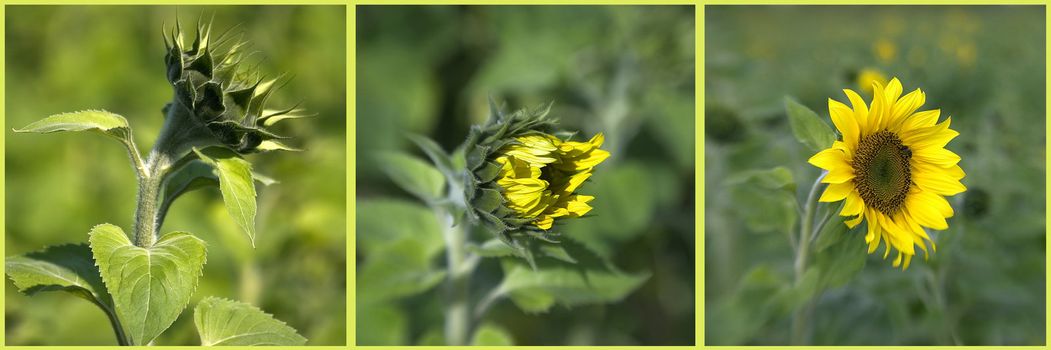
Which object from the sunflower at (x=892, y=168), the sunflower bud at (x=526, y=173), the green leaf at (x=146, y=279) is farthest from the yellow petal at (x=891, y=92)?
the green leaf at (x=146, y=279)

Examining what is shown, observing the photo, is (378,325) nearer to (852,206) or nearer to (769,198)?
(769,198)

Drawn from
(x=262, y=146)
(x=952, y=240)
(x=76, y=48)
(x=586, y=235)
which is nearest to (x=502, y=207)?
(x=262, y=146)

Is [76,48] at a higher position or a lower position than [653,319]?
higher

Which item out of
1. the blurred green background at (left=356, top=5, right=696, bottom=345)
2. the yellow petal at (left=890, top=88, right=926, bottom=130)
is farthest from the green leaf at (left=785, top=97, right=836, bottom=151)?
the blurred green background at (left=356, top=5, right=696, bottom=345)

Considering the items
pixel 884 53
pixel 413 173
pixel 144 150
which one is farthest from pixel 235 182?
pixel 884 53

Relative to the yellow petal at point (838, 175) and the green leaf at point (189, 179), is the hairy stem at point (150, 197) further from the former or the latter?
the yellow petal at point (838, 175)

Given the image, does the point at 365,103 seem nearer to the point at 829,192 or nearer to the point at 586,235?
the point at 586,235
